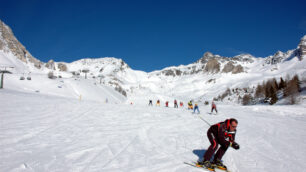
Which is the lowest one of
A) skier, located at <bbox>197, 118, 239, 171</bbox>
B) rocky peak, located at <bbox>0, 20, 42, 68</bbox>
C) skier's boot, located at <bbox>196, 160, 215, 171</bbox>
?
skier's boot, located at <bbox>196, 160, 215, 171</bbox>

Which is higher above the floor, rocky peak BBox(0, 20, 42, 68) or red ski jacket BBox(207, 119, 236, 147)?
rocky peak BBox(0, 20, 42, 68)

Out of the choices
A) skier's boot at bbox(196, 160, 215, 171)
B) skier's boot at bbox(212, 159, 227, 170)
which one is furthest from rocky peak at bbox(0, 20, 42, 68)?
skier's boot at bbox(212, 159, 227, 170)

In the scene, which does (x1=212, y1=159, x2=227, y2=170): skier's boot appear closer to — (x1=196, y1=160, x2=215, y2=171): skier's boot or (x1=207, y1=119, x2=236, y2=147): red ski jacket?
(x1=196, y1=160, x2=215, y2=171): skier's boot

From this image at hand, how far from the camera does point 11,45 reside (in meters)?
166

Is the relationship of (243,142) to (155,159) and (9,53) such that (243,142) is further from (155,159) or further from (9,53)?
(9,53)

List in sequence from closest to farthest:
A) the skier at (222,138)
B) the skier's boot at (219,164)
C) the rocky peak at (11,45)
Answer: the skier at (222,138), the skier's boot at (219,164), the rocky peak at (11,45)

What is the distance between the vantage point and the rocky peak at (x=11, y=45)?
523 ft

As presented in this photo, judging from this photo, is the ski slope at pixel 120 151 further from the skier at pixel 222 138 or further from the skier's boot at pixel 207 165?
the skier at pixel 222 138

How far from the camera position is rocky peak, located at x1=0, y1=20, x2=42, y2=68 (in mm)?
159512

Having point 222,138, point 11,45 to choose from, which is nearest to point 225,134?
point 222,138

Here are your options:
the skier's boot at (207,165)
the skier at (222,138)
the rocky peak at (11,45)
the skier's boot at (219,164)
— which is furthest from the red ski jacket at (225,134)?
the rocky peak at (11,45)

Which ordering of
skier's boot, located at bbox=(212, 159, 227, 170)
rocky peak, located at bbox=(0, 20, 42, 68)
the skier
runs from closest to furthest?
the skier < skier's boot, located at bbox=(212, 159, 227, 170) < rocky peak, located at bbox=(0, 20, 42, 68)

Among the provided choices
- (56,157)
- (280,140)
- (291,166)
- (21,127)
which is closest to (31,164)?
→ (56,157)

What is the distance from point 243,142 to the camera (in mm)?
9164
